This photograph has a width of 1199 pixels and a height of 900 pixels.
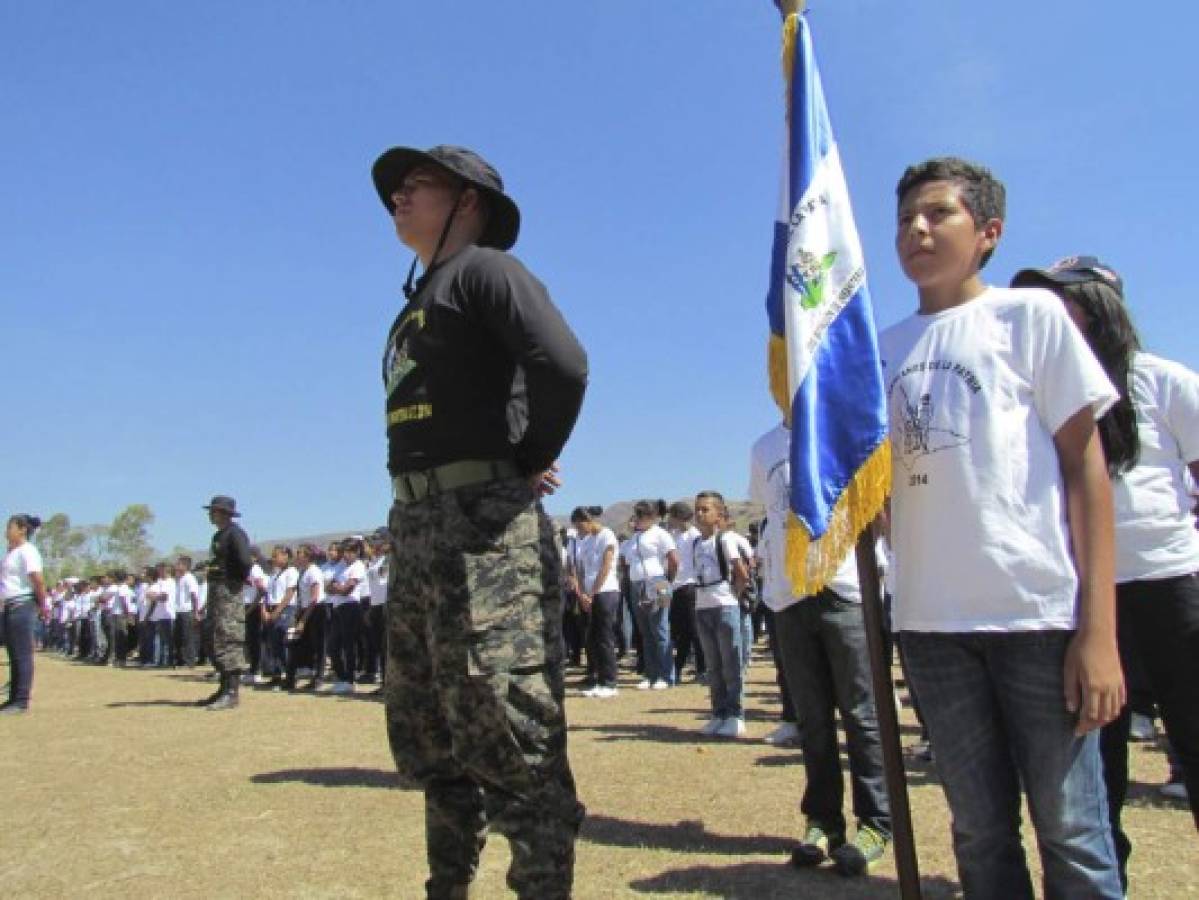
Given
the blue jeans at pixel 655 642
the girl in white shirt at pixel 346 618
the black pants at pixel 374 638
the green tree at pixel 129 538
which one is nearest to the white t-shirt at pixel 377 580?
the black pants at pixel 374 638

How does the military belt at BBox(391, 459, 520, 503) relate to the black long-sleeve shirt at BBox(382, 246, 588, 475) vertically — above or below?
below

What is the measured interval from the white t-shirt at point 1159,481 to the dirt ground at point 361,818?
133 centimetres

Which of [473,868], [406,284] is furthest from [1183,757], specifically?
[406,284]

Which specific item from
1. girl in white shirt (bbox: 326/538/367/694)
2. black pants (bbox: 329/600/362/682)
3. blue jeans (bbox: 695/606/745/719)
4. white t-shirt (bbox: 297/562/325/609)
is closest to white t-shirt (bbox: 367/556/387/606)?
girl in white shirt (bbox: 326/538/367/694)

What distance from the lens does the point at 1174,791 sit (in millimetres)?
5082

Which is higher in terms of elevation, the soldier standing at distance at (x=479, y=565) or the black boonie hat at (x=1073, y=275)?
the black boonie hat at (x=1073, y=275)

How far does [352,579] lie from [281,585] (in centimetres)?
323

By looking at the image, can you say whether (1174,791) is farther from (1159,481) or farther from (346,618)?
(346,618)

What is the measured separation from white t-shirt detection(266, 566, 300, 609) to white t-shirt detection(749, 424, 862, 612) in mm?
12108

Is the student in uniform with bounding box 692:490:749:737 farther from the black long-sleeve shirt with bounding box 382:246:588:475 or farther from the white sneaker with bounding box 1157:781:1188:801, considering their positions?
the black long-sleeve shirt with bounding box 382:246:588:475

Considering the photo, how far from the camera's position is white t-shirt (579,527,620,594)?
39.2ft

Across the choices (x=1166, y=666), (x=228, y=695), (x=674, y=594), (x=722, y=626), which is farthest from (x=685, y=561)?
(x=1166, y=666)

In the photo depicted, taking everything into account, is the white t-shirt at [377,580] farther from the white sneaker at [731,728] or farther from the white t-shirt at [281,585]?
the white sneaker at [731,728]

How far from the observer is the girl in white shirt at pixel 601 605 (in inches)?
463
